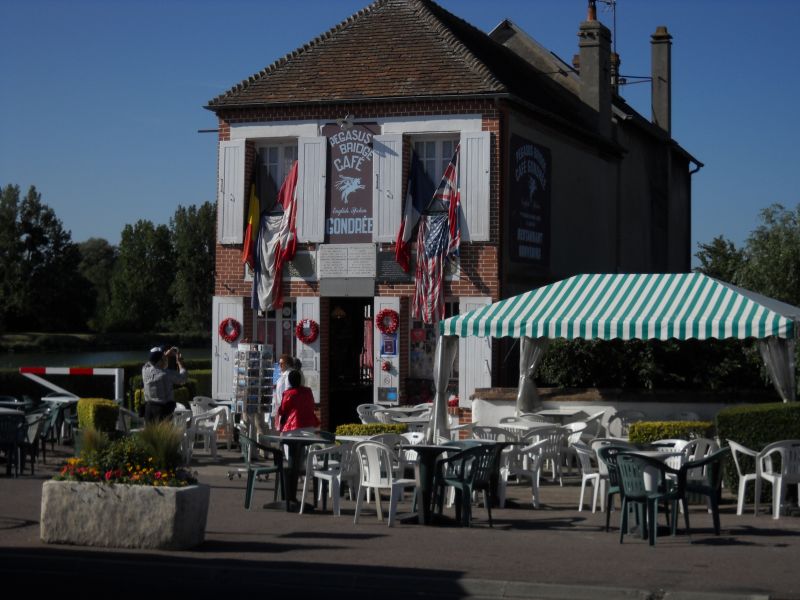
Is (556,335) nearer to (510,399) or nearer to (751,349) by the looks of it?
(510,399)

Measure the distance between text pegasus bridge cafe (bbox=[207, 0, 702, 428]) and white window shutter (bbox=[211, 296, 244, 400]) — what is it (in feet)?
0.08

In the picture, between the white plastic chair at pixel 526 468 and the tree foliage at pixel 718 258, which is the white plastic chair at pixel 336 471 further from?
the tree foliage at pixel 718 258

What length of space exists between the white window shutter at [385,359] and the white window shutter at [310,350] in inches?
43.7

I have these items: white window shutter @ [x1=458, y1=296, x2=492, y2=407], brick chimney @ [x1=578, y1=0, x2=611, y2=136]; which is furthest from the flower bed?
brick chimney @ [x1=578, y1=0, x2=611, y2=136]

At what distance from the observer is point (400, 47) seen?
23219 millimetres

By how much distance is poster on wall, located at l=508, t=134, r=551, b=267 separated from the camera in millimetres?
22078

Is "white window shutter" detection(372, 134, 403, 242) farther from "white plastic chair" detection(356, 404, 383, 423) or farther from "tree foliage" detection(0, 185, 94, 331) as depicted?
"tree foliage" detection(0, 185, 94, 331)

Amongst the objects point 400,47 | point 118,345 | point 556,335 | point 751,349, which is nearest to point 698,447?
point 556,335

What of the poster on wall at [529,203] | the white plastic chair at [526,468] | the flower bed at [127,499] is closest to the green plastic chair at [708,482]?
the white plastic chair at [526,468]

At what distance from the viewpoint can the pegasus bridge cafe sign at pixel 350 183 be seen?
72.6ft

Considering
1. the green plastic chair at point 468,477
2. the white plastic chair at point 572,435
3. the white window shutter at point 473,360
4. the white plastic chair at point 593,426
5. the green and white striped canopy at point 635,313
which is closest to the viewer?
the green plastic chair at point 468,477

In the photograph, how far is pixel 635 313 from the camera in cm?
1633

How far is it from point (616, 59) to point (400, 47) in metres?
13.2

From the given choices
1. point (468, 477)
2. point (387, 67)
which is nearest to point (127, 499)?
point (468, 477)
